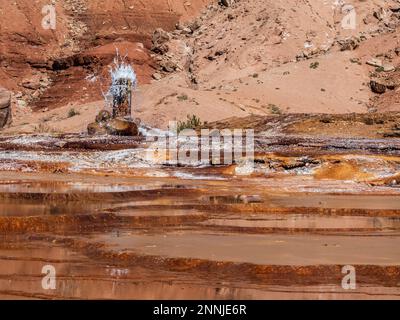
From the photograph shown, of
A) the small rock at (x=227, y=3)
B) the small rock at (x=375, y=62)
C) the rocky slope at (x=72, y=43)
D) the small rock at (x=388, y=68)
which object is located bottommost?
the small rock at (x=388, y=68)

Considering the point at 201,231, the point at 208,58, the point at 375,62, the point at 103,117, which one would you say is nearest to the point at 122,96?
the point at 103,117

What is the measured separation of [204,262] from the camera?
257 inches

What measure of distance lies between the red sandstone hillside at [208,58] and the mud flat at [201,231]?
53.2 ft

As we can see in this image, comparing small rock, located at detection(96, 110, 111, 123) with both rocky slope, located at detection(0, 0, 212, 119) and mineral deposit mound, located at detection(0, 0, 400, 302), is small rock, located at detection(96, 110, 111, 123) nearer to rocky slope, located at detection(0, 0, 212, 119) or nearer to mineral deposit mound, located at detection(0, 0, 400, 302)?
mineral deposit mound, located at detection(0, 0, 400, 302)

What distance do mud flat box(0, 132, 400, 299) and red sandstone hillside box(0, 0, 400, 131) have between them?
1622 centimetres

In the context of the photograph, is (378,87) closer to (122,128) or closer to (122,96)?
(122,96)

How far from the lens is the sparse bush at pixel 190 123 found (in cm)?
2824

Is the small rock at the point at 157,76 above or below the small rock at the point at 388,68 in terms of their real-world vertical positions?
above

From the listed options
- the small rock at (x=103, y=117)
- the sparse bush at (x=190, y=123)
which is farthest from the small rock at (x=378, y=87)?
the small rock at (x=103, y=117)

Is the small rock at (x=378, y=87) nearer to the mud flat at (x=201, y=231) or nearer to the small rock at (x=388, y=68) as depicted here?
the small rock at (x=388, y=68)

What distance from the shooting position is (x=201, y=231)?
334 inches

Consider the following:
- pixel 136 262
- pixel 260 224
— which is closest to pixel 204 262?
pixel 136 262
